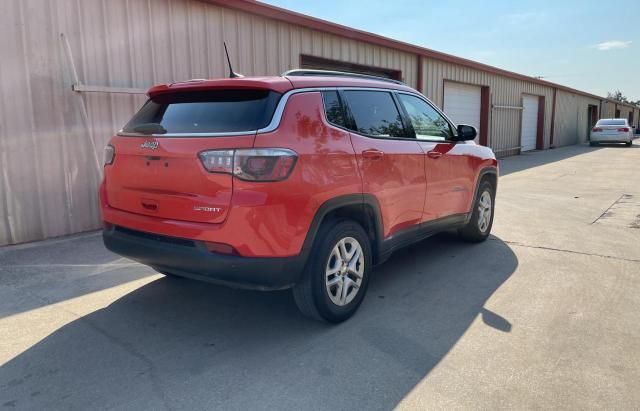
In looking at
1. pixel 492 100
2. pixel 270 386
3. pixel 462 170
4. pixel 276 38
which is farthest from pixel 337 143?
pixel 492 100

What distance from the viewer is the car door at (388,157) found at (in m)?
3.71

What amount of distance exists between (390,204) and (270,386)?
1.80 metres

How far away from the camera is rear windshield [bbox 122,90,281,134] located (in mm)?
3074

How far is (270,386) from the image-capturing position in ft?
9.02

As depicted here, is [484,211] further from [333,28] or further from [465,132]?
[333,28]

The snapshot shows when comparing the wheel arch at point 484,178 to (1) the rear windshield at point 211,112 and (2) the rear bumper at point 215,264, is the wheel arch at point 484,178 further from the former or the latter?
(1) the rear windshield at point 211,112

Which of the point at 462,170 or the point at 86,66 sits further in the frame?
the point at 86,66

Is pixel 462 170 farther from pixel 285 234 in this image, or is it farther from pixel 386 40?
pixel 386 40

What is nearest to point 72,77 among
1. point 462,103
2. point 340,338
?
point 340,338

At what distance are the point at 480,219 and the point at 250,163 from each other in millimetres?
3715

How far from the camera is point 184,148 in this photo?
10.1 feet

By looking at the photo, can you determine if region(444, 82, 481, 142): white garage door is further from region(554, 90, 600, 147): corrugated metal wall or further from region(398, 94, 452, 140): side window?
region(554, 90, 600, 147): corrugated metal wall

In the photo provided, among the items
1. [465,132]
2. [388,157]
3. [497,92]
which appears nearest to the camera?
[388,157]

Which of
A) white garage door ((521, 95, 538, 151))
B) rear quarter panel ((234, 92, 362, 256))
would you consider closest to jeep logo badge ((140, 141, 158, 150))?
rear quarter panel ((234, 92, 362, 256))
